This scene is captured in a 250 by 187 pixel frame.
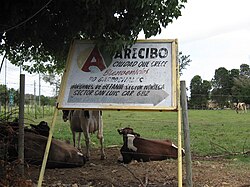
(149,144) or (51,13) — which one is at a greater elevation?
(51,13)

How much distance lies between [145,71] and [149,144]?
131 inches

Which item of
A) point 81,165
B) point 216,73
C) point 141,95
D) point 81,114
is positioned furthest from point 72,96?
point 216,73

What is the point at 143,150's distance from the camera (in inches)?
336

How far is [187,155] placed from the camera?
5270 mm

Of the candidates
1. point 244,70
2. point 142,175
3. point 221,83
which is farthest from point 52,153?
point 244,70

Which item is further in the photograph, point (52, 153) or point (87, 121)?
point (87, 121)

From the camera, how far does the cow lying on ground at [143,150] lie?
27.7ft

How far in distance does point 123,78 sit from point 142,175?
79.7 inches

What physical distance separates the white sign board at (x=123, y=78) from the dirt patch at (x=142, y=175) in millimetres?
1459

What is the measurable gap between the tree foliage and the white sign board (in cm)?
26

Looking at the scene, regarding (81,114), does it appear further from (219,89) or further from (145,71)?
(219,89)

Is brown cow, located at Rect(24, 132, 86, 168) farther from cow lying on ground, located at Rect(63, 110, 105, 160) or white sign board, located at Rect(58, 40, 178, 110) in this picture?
white sign board, located at Rect(58, 40, 178, 110)

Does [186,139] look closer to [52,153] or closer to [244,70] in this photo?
[52,153]

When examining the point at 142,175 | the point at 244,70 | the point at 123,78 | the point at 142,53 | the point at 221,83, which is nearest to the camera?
the point at 123,78
